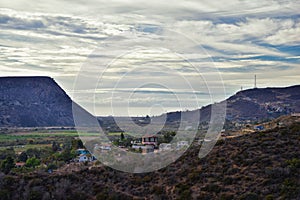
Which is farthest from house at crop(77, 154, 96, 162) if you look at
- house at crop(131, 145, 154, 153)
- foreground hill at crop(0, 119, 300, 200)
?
foreground hill at crop(0, 119, 300, 200)

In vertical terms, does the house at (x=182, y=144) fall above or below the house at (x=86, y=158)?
above

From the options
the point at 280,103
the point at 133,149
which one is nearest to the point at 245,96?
the point at 280,103

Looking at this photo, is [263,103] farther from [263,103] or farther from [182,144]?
[182,144]

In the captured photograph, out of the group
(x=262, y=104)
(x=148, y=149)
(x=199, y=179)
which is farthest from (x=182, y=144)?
(x=262, y=104)

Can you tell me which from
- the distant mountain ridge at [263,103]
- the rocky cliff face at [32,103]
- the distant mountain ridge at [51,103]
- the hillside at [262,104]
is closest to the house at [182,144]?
the hillside at [262,104]

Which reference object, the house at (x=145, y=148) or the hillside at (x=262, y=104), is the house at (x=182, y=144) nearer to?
the house at (x=145, y=148)
